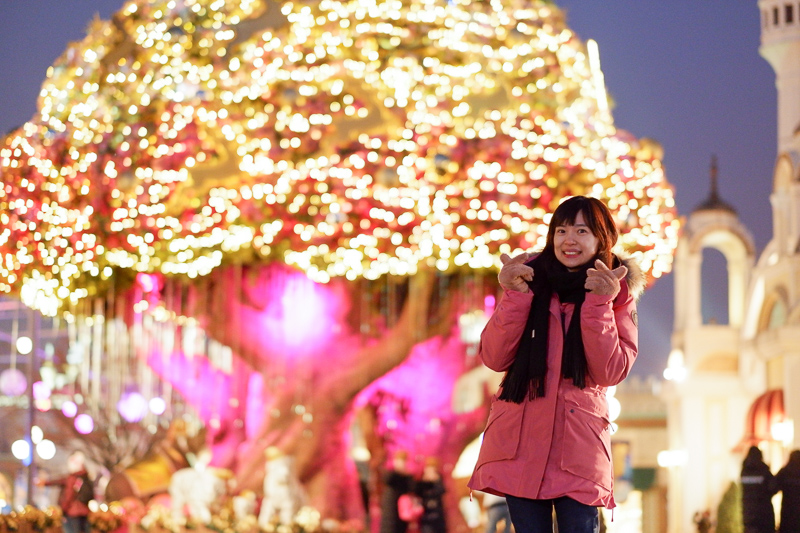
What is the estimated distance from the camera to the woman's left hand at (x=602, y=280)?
3764mm

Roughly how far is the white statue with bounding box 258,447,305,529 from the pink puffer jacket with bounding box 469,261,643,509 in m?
5.06

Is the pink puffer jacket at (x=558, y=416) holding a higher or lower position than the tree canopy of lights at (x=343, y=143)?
lower

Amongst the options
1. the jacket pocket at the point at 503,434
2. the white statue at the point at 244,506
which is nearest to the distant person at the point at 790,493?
the white statue at the point at 244,506

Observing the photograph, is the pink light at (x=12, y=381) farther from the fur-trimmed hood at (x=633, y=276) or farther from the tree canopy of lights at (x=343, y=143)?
the fur-trimmed hood at (x=633, y=276)

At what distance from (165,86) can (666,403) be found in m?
21.8

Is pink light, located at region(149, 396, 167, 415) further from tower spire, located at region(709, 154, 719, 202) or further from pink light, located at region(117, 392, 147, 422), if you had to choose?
tower spire, located at region(709, 154, 719, 202)

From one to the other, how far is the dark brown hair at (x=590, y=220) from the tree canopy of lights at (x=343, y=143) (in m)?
4.16

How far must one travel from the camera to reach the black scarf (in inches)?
151

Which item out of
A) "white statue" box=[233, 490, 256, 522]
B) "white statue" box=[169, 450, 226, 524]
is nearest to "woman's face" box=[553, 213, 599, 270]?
"white statue" box=[233, 490, 256, 522]

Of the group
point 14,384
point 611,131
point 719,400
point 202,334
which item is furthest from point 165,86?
point 719,400

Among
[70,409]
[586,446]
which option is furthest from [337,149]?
[70,409]

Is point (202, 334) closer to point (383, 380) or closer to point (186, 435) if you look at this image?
point (186, 435)

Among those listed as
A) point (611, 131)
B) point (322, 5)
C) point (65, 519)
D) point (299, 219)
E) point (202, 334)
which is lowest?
Result: point (65, 519)

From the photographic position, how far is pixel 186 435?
31.3 feet
